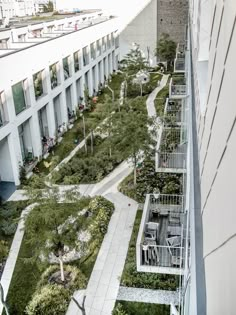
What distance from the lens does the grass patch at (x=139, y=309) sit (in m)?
10.7

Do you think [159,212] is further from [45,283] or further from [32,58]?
[32,58]

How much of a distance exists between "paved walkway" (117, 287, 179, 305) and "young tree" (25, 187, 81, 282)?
2.24 m

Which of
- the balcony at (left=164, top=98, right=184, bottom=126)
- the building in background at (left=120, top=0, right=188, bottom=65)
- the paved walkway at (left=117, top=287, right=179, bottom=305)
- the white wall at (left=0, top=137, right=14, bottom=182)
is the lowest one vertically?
the paved walkway at (left=117, top=287, right=179, bottom=305)

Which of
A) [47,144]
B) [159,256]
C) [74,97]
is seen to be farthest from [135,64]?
[159,256]

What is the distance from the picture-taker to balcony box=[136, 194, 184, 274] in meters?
10.2

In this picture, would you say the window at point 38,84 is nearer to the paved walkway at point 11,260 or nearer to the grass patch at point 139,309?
the paved walkway at point 11,260

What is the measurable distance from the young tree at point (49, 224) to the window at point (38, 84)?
1147cm

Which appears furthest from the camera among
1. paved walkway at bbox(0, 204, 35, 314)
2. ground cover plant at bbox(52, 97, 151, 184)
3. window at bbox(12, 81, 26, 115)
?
window at bbox(12, 81, 26, 115)

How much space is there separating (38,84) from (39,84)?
0.53 ft

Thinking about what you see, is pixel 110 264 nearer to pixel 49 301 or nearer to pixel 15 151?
pixel 49 301

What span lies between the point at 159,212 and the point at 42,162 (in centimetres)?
1065

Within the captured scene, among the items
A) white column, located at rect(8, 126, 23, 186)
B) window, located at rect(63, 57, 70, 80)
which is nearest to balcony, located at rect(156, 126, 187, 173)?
white column, located at rect(8, 126, 23, 186)

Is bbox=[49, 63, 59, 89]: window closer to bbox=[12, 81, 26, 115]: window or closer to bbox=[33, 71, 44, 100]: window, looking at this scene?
bbox=[33, 71, 44, 100]: window

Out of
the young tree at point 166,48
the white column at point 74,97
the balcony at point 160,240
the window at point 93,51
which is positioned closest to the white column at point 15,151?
the balcony at point 160,240
